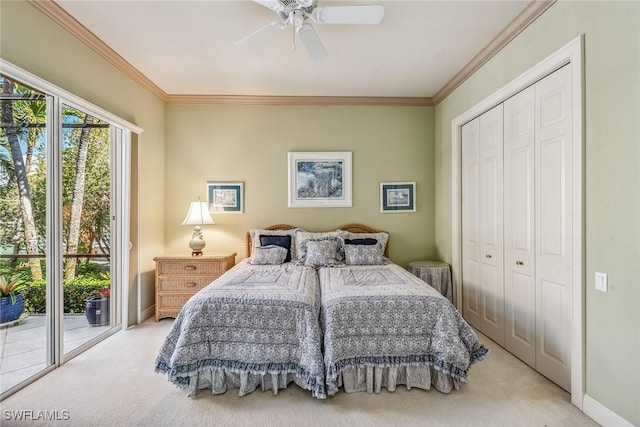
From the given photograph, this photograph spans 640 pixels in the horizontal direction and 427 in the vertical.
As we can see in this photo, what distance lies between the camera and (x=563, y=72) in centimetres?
209

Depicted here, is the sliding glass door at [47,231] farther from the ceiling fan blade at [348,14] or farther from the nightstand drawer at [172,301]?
the ceiling fan blade at [348,14]

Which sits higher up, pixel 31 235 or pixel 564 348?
pixel 31 235

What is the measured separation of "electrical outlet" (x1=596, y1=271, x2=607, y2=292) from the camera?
5.77 feet

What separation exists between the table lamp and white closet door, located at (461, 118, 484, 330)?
3.05m

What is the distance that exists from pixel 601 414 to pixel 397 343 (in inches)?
46.9

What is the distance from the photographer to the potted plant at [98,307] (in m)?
3.00

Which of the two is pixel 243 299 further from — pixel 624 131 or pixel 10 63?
pixel 624 131

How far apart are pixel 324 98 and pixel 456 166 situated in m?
1.88

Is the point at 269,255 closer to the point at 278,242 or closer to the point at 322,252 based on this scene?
the point at 278,242

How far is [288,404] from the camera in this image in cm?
200

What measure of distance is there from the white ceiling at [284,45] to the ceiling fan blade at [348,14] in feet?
1.00

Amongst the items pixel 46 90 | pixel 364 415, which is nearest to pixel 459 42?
Answer: pixel 364 415

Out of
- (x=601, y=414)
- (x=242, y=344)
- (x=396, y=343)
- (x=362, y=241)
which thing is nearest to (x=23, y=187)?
(x=242, y=344)

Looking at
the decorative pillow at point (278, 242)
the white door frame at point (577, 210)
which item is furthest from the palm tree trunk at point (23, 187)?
the white door frame at point (577, 210)
